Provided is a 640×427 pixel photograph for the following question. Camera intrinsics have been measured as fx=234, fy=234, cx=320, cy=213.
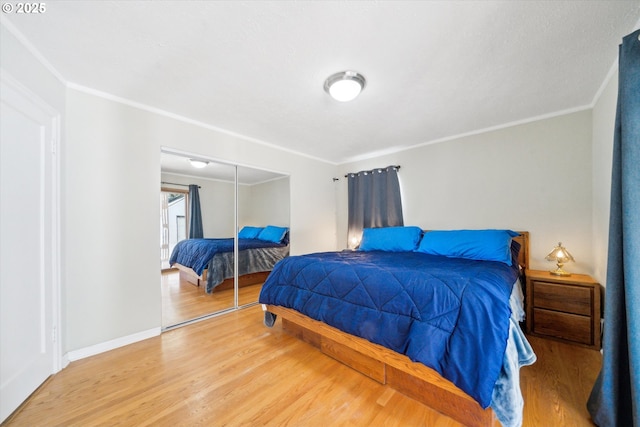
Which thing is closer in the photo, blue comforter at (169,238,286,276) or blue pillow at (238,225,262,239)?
blue comforter at (169,238,286,276)

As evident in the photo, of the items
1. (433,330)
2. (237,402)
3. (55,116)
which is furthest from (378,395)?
(55,116)

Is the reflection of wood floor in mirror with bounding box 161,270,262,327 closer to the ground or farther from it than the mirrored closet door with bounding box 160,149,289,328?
closer to the ground

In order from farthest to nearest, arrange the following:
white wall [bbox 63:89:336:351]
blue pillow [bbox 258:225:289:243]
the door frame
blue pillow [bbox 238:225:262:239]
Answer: blue pillow [bbox 258:225:289:243], blue pillow [bbox 238:225:262:239], white wall [bbox 63:89:336:351], the door frame

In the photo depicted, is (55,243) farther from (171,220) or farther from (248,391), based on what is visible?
(248,391)

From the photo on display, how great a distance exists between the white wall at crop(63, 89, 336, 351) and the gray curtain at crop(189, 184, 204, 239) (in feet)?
1.33

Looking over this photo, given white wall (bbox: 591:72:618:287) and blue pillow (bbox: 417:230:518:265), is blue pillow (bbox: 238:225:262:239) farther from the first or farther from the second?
white wall (bbox: 591:72:618:287)

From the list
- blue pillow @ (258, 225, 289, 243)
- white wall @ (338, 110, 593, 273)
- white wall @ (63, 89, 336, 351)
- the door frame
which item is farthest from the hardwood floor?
blue pillow @ (258, 225, 289, 243)

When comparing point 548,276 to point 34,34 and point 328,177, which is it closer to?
point 328,177

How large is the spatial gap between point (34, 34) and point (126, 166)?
101 centimetres

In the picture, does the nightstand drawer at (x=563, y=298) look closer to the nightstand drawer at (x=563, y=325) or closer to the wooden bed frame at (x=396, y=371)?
the nightstand drawer at (x=563, y=325)

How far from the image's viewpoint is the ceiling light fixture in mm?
1791

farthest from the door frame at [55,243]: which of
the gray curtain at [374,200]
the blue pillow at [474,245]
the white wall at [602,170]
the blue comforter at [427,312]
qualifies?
the white wall at [602,170]

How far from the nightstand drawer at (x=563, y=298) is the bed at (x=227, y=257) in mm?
2924

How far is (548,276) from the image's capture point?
220 centimetres
